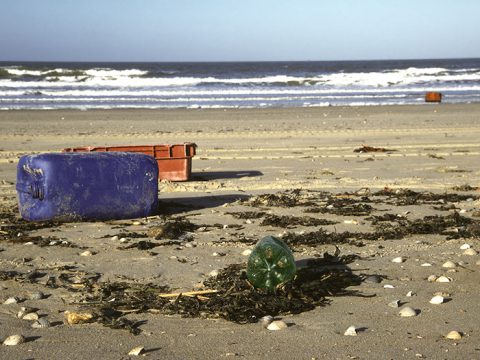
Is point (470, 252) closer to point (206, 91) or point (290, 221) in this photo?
point (290, 221)

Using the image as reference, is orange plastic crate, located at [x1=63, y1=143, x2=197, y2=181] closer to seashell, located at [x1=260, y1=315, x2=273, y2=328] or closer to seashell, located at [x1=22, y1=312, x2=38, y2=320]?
seashell, located at [x1=22, y1=312, x2=38, y2=320]

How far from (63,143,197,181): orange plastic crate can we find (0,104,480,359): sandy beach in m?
0.28

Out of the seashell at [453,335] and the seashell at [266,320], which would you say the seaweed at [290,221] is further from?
the seashell at [453,335]

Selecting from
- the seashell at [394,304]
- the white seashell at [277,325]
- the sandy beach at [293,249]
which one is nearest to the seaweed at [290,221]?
the sandy beach at [293,249]


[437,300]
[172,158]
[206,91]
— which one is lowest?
[206,91]

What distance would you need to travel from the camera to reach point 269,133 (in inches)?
698

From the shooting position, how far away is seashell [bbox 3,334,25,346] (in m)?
4.39

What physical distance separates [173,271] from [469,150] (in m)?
9.59

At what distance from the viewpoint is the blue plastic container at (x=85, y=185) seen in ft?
24.9

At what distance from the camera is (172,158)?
1041 centimetres

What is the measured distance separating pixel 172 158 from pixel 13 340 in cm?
615

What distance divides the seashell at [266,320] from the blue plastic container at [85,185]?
11.2 feet

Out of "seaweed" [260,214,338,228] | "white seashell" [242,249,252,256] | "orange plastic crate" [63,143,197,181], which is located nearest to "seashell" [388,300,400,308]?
"white seashell" [242,249,252,256]

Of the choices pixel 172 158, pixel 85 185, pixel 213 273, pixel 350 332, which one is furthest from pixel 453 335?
pixel 172 158
